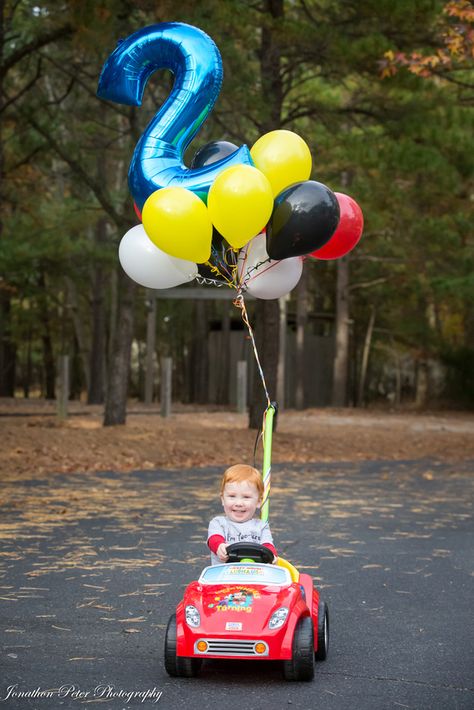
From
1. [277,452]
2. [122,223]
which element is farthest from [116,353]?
[277,452]

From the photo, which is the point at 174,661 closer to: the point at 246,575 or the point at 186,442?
the point at 246,575

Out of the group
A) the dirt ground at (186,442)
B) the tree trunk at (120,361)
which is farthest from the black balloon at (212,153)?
the tree trunk at (120,361)

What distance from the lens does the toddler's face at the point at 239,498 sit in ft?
15.6

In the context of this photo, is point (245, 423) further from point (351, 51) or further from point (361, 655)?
point (361, 655)

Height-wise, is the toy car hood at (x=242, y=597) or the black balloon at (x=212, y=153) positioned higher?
the black balloon at (x=212, y=153)

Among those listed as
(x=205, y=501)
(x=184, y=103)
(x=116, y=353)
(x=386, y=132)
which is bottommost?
(x=205, y=501)

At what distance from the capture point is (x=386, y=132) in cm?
1625

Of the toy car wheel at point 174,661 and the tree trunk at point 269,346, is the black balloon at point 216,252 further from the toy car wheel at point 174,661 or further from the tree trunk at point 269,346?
the tree trunk at point 269,346

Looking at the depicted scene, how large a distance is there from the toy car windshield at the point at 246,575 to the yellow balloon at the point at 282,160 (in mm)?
2216

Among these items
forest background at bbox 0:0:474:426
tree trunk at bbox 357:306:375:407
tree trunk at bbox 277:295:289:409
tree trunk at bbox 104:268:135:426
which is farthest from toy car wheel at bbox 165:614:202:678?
tree trunk at bbox 357:306:375:407

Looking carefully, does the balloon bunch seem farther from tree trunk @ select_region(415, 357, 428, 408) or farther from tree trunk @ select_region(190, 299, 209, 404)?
tree trunk @ select_region(415, 357, 428, 408)

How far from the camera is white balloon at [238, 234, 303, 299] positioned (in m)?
5.78

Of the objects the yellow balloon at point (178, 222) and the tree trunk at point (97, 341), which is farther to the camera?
the tree trunk at point (97, 341)

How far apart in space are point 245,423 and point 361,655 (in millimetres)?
16169
